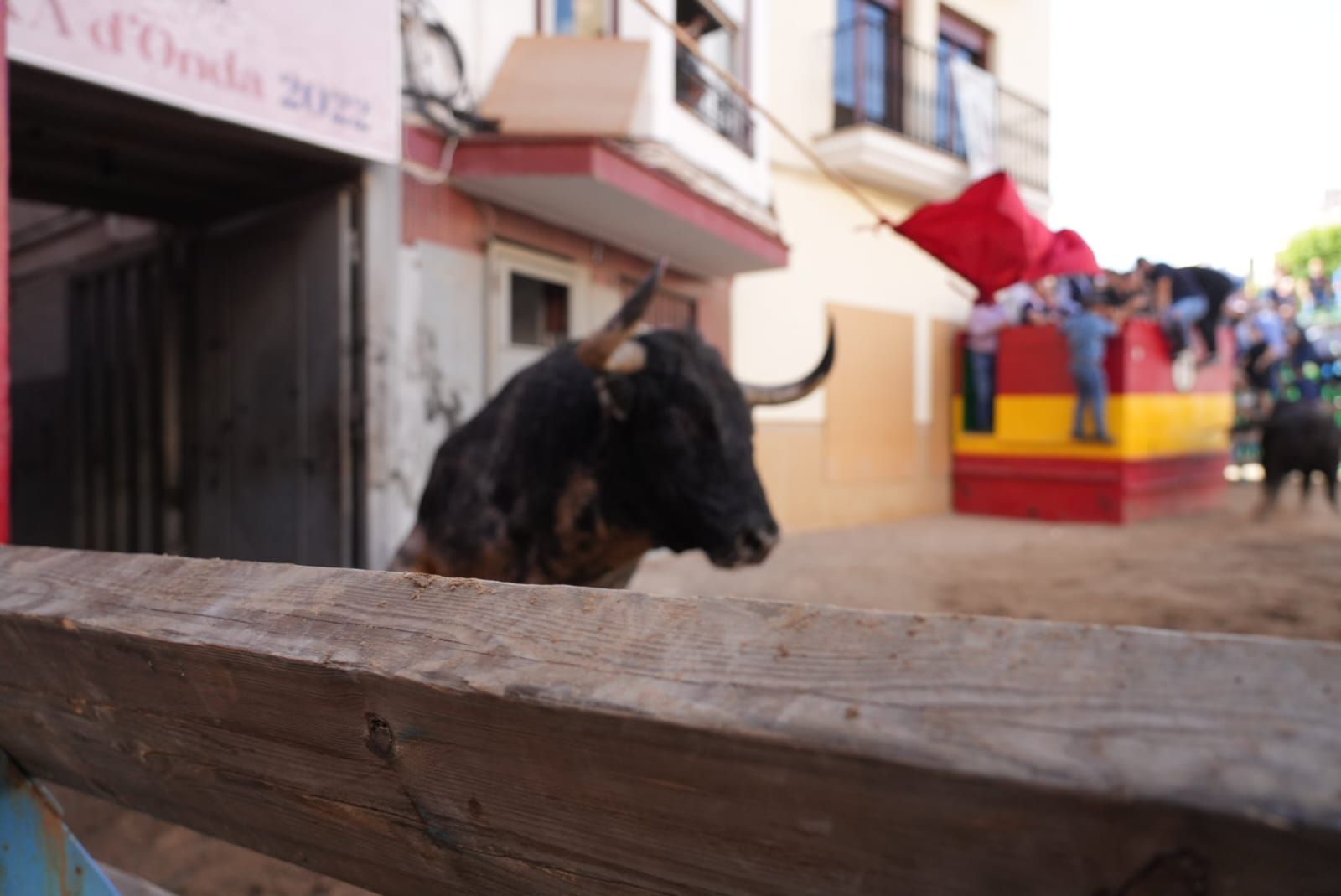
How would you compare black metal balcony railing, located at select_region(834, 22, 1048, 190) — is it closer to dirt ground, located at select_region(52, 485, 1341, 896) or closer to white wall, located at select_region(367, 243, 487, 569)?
dirt ground, located at select_region(52, 485, 1341, 896)

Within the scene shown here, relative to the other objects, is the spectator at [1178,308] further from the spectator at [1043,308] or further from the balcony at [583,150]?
the balcony at [583,150]

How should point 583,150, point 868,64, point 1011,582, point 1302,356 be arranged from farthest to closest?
1. point 1302,356
2. point 868,64
3. point 1011,582
4. point 583,150

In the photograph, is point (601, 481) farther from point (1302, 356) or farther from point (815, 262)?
point (1302, 356)

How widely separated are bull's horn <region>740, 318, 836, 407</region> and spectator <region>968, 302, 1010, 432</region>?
7.18 metres

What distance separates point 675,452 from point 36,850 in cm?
204

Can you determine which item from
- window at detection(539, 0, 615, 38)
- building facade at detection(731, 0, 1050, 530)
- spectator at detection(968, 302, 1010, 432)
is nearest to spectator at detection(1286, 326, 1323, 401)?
building facade at detection(731, 0, 1050, 530)

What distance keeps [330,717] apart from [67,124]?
433 centimetres

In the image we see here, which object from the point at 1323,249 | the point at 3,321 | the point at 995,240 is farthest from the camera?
the point at 1323,249

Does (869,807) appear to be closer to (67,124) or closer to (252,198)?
(67,124)

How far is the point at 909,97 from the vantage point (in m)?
10.7

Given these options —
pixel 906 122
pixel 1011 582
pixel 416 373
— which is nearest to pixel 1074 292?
pixel 906 122

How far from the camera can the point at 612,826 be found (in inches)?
25.1

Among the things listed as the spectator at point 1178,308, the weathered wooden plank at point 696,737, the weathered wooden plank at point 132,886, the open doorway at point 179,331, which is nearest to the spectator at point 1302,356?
the spectator at point 1178,308

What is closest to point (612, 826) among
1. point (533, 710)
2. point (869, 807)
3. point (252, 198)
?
point (533, 710)
